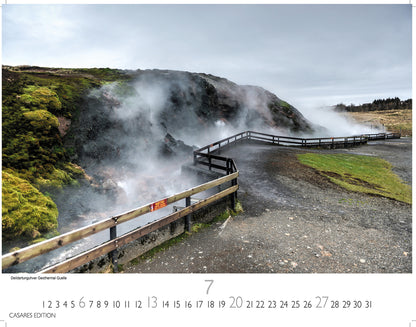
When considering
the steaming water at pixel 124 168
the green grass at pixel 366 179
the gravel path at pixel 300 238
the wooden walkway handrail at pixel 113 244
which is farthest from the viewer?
the green grass at pixel 366 179

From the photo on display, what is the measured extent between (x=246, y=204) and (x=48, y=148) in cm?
1034

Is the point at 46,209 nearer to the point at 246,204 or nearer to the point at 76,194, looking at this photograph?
the point at 76,194

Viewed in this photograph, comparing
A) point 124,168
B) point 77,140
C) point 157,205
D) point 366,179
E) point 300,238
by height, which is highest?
point 77,140

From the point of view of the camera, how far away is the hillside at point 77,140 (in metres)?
8.07

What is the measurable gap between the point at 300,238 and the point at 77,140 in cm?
1379

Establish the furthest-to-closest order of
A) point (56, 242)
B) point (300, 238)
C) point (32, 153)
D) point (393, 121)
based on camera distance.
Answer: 1. point (393, 121)
2. point (32, 153)
3. point (300, 238)
4. point (56, 242)

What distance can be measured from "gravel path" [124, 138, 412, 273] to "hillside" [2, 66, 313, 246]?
5.24 meters

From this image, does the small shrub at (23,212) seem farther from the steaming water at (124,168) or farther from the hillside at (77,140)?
the steaming water at (124,168)

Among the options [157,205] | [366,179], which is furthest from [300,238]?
[366,179]

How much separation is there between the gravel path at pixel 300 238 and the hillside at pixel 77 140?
5.24 m

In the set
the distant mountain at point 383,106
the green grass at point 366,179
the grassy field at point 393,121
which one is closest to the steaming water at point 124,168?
the green grass at point 366,179

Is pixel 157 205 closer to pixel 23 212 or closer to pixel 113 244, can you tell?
pixel 113 244

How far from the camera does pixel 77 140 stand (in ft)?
46.2
